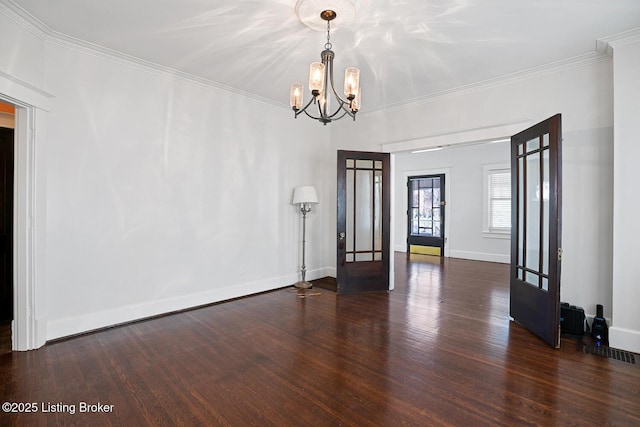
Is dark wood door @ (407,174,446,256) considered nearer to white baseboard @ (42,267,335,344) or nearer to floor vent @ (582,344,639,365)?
white baseboard @ (42,267,335,344)

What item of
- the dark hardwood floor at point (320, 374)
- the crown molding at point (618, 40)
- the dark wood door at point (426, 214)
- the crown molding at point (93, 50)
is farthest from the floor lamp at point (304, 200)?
the dark wood door at point (426, 214)

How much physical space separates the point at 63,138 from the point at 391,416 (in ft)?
12.6

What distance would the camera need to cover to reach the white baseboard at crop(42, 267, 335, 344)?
3.19m

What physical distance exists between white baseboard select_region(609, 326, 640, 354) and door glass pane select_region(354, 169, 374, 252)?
2.96 meters

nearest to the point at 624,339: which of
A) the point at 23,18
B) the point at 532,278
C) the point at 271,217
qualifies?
the point at 532,278

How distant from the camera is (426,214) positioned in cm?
934

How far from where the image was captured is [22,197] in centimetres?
291

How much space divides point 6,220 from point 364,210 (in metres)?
4.67

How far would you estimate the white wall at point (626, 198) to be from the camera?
3.00 meters

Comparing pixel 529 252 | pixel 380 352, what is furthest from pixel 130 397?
pixel 529 252

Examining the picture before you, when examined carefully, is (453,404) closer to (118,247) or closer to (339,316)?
(339,316)

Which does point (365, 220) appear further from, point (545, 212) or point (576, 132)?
point (576, 132)

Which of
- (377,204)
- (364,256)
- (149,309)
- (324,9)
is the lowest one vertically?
(149,309)

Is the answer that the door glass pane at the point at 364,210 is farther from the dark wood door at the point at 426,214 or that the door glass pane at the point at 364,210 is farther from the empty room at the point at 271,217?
the dark wood door at the point at 426,214
